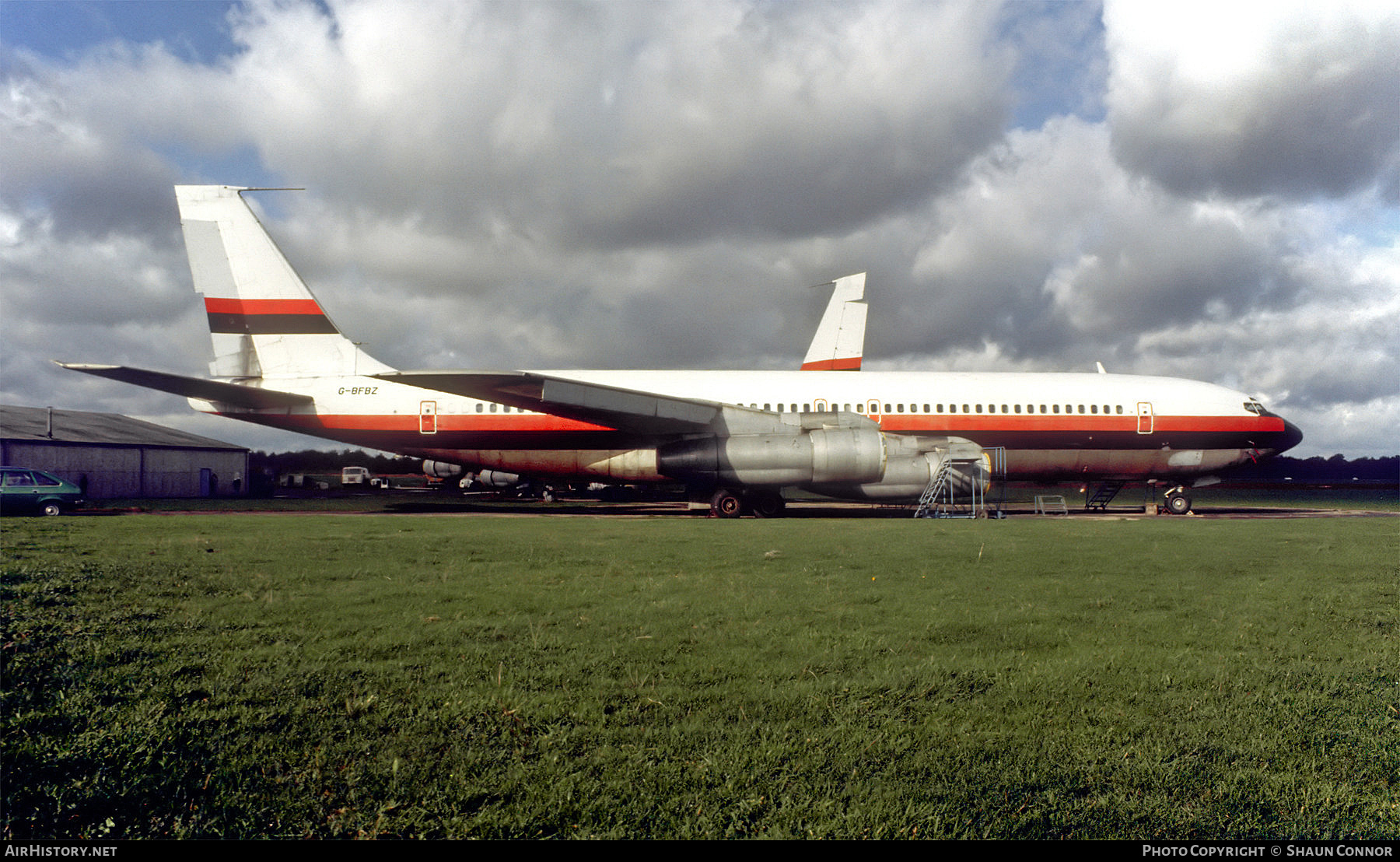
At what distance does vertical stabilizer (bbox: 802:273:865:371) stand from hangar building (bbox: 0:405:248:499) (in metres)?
31.8

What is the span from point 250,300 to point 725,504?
13464 mm

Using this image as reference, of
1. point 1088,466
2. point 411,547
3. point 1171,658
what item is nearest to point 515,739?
point 1171,658

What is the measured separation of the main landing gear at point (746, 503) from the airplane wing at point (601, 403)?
5.38ft

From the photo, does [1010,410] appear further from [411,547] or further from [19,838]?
[19,838]

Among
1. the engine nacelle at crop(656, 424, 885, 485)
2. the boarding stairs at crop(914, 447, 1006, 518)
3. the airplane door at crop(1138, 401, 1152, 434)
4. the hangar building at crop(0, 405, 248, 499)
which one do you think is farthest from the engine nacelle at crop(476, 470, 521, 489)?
the airplane door at crop(1138, 401, 1152, 434)

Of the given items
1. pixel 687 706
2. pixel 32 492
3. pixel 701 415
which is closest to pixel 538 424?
pixel 701 415

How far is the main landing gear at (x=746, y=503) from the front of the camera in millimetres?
17984

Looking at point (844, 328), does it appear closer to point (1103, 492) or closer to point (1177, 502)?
point (1103, 492)

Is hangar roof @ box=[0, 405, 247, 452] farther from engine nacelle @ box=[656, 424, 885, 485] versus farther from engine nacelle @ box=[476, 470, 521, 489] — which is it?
engine nacelle @ box=[656, 424, 885, 485]

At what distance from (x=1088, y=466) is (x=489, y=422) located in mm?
16245

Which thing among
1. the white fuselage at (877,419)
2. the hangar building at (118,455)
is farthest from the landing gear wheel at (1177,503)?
the hangar building at (118,455)

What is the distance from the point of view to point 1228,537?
37.7 ft

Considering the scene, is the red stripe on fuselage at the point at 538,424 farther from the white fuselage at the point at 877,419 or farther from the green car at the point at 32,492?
the green car at the point at 32,492

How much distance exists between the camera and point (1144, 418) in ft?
65.1
